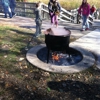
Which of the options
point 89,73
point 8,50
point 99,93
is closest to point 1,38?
point 8,50

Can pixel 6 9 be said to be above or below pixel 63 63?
above

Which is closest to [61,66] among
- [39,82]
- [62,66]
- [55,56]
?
[62,66]

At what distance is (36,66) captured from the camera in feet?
19.7

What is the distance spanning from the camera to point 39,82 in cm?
525

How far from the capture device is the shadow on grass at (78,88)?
4.77m

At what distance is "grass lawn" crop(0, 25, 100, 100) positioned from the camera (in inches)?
185

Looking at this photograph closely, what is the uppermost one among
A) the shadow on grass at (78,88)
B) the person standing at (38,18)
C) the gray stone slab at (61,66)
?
the person standing at (38,18)

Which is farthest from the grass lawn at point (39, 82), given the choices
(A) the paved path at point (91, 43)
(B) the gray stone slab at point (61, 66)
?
(A) the paved path at point (91, 43)

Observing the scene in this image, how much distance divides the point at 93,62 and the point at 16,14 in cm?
1095

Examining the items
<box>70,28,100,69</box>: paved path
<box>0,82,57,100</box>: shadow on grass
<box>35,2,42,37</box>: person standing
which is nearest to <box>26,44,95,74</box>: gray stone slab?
<box>70,28,100,69</box>: paved path

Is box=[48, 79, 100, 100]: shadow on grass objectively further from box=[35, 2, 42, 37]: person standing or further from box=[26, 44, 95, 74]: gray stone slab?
box=[35, 2, 42, 37]: person standing

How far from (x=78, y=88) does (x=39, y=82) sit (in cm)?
112

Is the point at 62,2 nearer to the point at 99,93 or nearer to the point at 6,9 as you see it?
the point at 6,9

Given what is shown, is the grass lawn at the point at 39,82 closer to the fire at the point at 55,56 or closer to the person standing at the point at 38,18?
the fire at the point at 55,56
